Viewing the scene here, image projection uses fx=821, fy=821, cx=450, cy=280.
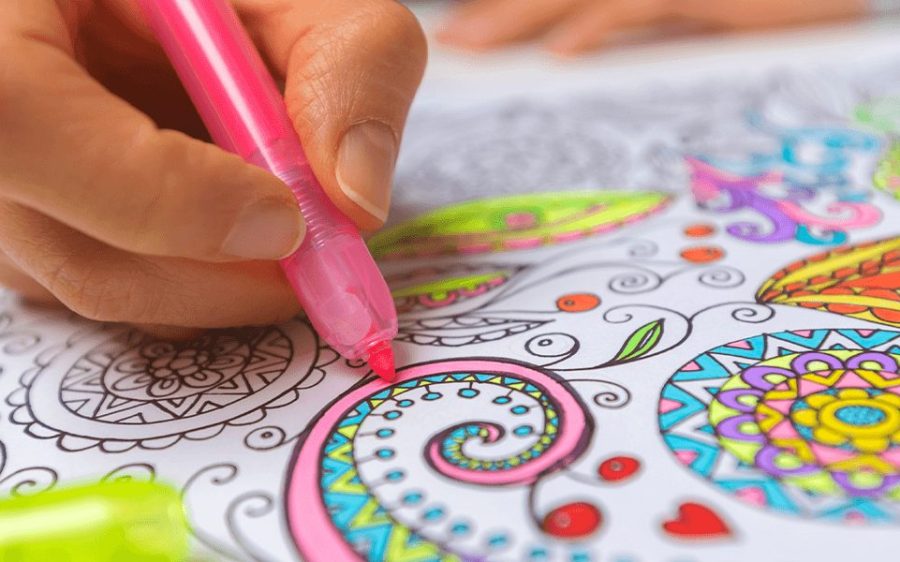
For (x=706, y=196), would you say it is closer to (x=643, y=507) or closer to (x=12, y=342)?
(x=643, y=507)

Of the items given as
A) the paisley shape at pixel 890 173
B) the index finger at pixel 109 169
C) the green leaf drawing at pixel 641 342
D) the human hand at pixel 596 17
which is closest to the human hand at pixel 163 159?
the index finger at pixel 109 169

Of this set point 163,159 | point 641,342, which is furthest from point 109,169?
point 641,342

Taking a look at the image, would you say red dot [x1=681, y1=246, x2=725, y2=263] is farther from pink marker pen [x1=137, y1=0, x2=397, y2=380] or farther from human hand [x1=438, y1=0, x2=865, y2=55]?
human hand [x1=438, y1=0, x2=865, y2=55]

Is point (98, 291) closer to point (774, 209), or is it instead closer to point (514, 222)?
point (514, 222)

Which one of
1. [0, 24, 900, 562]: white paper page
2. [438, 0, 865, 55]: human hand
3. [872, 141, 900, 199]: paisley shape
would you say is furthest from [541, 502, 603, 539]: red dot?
[438, 0, 865, 55]: human hand

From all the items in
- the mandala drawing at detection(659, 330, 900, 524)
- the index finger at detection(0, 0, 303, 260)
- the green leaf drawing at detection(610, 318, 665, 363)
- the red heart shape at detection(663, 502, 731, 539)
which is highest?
the index finger at detection(0, 0, 303, 260)

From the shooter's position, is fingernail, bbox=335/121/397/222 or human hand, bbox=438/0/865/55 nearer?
fingernail, bbox=335/121/397/222

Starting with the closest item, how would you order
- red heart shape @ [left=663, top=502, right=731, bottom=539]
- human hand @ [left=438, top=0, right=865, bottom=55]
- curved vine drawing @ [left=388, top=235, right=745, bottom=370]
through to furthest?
red heart shape @ [left=663, top=502, right=731, bottom=539] → curved vine drawing @ [left=388, top=235, right=745, bottom=370] → human hand @ [left=438, top=0, right=865, bottom=55]

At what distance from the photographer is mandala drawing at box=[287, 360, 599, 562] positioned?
0.88ft

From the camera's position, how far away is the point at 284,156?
362mm

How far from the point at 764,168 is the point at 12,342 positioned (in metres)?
0.46

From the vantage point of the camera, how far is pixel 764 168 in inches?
20.9

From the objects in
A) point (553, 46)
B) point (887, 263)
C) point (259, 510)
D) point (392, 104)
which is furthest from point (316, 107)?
point (553, 46)

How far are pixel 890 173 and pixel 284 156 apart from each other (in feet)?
1.23
